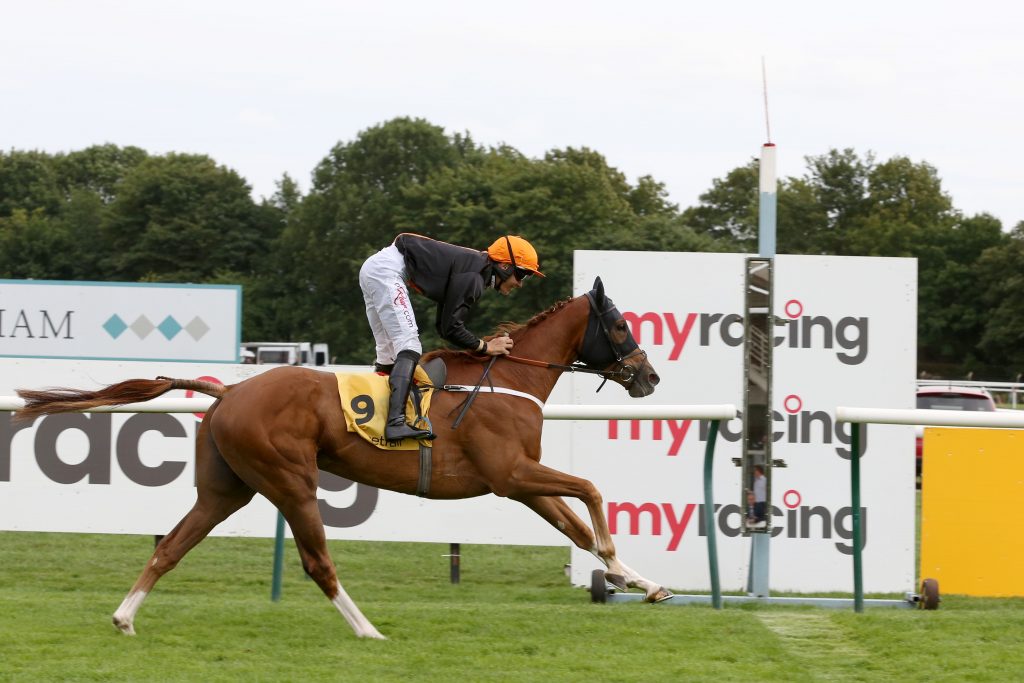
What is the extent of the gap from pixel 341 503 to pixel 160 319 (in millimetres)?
7239

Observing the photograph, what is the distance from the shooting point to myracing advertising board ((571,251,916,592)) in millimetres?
8078

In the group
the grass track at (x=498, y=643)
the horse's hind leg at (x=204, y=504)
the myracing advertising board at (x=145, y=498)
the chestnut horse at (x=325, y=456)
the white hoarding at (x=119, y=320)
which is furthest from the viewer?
the white hoarding at (x=119, y=320)

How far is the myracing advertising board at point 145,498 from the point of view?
8.22 metres

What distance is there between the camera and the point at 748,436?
23.8 ft

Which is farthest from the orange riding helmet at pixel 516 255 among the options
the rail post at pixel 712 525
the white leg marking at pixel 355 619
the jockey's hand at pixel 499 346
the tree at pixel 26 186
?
the tree at pixel 26 186

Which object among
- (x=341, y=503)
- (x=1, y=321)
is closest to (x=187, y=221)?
(x=1, y=321)

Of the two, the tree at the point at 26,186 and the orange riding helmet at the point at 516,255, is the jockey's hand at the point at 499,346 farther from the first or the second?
the tree at the point at 26,186

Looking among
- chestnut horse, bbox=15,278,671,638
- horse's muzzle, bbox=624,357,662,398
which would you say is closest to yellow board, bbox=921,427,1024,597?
horse's muzzle, bbox=624,357,662,398

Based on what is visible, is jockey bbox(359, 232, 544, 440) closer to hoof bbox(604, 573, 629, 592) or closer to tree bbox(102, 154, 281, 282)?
hoof bbox(604, 573, 629, 592)

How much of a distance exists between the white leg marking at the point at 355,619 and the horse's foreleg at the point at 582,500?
86 cm

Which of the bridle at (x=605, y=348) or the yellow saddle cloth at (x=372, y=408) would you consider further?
the bridle at (x=605, y=348)

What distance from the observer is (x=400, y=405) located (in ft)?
19.0

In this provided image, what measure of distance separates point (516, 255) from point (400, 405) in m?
0.94

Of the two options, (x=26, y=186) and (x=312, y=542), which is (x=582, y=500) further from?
(x=26, y=186)
